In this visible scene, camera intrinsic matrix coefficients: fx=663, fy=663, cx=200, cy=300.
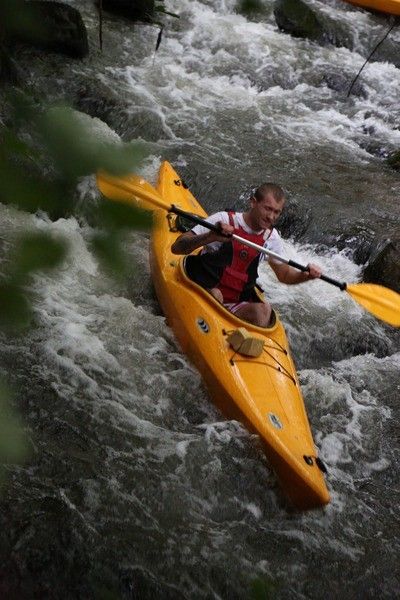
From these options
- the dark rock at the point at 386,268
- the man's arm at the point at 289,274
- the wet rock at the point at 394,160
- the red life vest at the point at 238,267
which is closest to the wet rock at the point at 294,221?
the dark rock at the point at 386,268

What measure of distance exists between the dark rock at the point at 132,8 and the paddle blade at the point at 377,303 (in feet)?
16.5

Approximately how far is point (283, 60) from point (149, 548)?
254 inches

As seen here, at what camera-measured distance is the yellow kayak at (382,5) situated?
321 inches

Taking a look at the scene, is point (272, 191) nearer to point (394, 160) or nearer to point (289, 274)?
point (289, 274)

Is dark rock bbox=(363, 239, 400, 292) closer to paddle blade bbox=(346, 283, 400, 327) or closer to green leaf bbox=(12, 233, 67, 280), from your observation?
paddle blade bbox=(346, 283, 400, 327)

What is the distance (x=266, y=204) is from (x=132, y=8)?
203 inches

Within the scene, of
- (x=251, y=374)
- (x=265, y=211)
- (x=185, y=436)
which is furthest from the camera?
(x=265, y=211)

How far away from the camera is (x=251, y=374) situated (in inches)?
120

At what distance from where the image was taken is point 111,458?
260 centimetres

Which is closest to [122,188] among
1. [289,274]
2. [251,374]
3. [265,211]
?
[251,374]

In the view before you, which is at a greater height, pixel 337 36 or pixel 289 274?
pixel 337 36

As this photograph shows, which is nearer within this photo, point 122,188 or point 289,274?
point 122,188

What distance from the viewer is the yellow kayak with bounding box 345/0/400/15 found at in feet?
26.8

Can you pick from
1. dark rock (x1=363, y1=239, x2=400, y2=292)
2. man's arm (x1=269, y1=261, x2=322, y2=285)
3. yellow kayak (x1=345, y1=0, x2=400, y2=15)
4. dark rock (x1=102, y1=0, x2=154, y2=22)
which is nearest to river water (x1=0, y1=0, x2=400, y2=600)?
dark rock (x1=363, y1=239, x2=400, y2=292)
